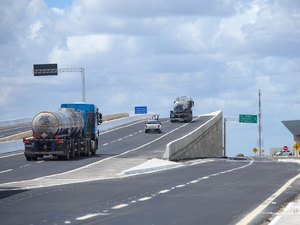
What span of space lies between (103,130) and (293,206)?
72.3 metres

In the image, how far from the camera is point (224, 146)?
106688mm

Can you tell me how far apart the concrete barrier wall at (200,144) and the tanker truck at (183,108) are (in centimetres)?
375

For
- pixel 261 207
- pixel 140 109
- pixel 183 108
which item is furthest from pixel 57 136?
pixel 140 109

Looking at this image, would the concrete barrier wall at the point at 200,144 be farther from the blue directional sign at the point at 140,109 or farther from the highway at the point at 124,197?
the blue directional sign at the point at 140,109

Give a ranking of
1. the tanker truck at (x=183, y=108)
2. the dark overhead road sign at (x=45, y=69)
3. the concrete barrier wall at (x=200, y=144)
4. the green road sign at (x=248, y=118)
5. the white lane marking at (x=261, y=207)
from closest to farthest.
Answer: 1. the white lane marking at (x=261, y=207)
2. the concrete barrier wall at (x=200, y=144)
3. the dark overhead road sign at (x=45, y=69)
4. the tanker truck at (x=183, y=108)
5. the green road sign at (x=248, y=118)

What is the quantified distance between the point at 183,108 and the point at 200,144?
80.0 ft

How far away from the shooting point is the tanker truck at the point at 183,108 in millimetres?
101188

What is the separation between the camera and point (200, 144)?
7750cm

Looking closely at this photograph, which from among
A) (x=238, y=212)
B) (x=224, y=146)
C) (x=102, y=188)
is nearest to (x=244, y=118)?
(x=224, y=146)

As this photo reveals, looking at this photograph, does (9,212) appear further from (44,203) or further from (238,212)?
(238,212)

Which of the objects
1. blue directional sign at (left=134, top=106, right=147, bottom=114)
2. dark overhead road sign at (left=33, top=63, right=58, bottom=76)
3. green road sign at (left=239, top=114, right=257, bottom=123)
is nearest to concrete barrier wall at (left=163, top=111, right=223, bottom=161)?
green road sign at (left=239, top=114, right=257, bottom=123)

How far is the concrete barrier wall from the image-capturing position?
5572 cm

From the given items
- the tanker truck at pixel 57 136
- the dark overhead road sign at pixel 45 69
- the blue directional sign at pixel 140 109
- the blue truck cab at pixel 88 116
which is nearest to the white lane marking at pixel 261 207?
the tanker truck at pixel 57 136

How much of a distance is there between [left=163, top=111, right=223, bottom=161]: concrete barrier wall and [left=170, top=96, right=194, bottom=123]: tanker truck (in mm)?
3751
